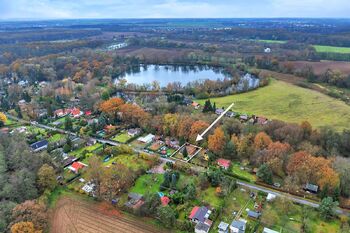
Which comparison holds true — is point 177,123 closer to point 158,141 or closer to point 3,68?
point 158,141

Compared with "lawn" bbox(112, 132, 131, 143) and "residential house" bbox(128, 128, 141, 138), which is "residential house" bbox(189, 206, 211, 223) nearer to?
"lawn" bbox(112, 132, 131, 143)

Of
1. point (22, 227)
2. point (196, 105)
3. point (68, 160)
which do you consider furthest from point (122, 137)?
point (22, 227)

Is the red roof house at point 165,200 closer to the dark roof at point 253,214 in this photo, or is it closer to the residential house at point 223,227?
the residential house at point 223,227

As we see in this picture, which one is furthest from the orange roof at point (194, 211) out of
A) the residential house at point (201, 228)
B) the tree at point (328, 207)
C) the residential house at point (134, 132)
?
the residential house at point (134, 132)

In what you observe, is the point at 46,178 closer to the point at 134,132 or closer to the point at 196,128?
the point at 134,132

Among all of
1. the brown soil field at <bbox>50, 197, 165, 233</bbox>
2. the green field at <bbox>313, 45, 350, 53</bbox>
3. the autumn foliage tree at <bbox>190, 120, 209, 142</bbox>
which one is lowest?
the brown soil field at <bbox>50, 197, 165, 233</bbox>


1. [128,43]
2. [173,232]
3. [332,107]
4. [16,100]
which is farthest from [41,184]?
[128,43]

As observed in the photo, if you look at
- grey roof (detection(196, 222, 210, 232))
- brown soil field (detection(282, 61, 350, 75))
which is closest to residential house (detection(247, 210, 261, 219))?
grey roof (detection(196, 222, 210, 232))
